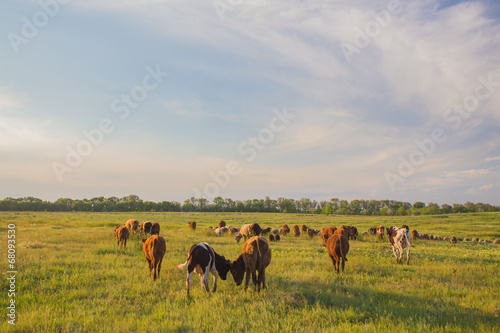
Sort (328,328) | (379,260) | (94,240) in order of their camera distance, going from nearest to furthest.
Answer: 1. (328,328)
2. (379,260)
3. (94,240)

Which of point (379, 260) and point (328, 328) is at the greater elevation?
point (328, 328)

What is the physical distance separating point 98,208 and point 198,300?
11180 centimetres

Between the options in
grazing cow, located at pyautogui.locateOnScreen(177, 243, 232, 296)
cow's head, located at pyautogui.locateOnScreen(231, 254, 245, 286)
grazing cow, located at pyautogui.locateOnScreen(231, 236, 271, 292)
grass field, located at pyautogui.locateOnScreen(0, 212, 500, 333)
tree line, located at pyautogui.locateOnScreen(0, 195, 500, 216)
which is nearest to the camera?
grass field, located at pyautogui.locateOnScreen(0, 212, 500, 333)

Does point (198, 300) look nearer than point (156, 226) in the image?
Yes

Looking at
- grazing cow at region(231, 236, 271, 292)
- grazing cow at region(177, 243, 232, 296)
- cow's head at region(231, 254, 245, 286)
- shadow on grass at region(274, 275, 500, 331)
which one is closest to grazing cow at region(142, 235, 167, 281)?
grazing cow at region(177, 243, 232, 296)

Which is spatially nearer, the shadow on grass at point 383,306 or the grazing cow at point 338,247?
the shadow on grass at point 383,306

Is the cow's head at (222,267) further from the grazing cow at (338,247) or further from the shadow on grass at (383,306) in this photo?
the grazing cow at (338,247)

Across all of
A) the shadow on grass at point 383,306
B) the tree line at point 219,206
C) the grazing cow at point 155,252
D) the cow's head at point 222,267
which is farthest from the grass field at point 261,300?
the tree line at point 219,206

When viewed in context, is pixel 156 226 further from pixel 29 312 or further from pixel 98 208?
pixel 98 208

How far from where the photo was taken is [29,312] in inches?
263

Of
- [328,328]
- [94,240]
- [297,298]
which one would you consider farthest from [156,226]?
[328,328]

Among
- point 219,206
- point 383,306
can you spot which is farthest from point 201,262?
point 219,206

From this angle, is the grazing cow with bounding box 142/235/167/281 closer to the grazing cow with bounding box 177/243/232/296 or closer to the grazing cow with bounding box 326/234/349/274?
the grazing cow with bounding box 177/243/232/296

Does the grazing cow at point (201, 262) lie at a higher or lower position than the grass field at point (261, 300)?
higher
